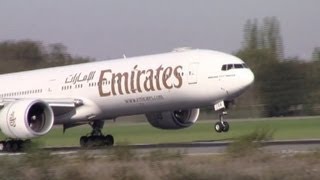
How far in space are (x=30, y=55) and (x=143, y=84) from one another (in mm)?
79366

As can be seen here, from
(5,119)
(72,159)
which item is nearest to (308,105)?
(5,119)

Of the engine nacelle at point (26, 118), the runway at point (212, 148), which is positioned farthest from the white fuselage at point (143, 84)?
the runway at point (212, 148)

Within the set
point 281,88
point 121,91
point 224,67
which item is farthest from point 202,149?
point 281,88

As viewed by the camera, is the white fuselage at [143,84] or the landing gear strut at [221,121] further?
the white fuselage at [143,84]

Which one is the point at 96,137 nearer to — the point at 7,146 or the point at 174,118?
the point at 174,118

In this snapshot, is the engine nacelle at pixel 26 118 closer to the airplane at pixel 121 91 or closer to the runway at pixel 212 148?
the airplane at pixel 121 91

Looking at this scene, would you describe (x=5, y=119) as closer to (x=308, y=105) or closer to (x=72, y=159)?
(x=72, y=159)

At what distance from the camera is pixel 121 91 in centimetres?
3472

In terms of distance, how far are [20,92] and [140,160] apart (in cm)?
1890

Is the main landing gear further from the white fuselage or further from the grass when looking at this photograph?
the grass

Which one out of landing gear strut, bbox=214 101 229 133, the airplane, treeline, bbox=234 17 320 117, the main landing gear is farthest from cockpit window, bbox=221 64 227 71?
treeline, bbox=234 17 320 117

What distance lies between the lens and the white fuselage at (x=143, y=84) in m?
33.7

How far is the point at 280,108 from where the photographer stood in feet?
292

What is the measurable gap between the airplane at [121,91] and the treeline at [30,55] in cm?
6569
